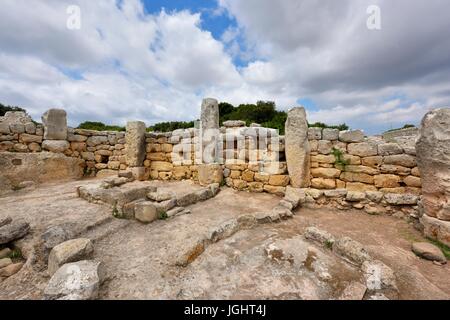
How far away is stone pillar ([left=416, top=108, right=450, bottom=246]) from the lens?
3.09 metres

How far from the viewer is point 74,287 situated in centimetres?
176

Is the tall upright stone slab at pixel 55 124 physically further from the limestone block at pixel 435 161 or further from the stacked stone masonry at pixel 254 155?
the limestone block at pixel 435 161

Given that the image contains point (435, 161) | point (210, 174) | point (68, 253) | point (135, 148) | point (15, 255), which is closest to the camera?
point (68, 253)

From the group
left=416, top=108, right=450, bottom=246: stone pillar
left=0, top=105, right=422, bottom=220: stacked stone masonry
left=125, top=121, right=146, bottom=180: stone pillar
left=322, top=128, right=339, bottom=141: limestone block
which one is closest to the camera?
left=416, top=108, right=450, bottom=246: stone pillar

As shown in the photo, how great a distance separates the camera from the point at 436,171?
321cm

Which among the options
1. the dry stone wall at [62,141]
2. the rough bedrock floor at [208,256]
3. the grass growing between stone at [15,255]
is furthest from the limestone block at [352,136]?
the dry stone wall at [62,141]

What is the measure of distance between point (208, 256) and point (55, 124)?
6.73 meters

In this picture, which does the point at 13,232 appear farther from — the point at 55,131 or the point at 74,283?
the point at 55,131

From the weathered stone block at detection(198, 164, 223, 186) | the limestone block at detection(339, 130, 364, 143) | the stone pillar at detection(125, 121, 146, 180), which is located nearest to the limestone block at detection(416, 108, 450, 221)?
the limestone block at detection(339, 130, 364, 143)

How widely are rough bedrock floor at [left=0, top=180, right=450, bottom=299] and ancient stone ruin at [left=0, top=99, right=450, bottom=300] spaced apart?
0.06 ft

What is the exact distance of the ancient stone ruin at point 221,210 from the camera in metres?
2.05

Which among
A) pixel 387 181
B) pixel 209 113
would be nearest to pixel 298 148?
pixel 387 181

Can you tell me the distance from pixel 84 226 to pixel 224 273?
88.3 inches

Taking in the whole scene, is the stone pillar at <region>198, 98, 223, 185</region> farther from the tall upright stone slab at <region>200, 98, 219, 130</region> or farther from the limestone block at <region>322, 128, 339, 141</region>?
the limestone block at <region>322, 128, 339, 141</region>
